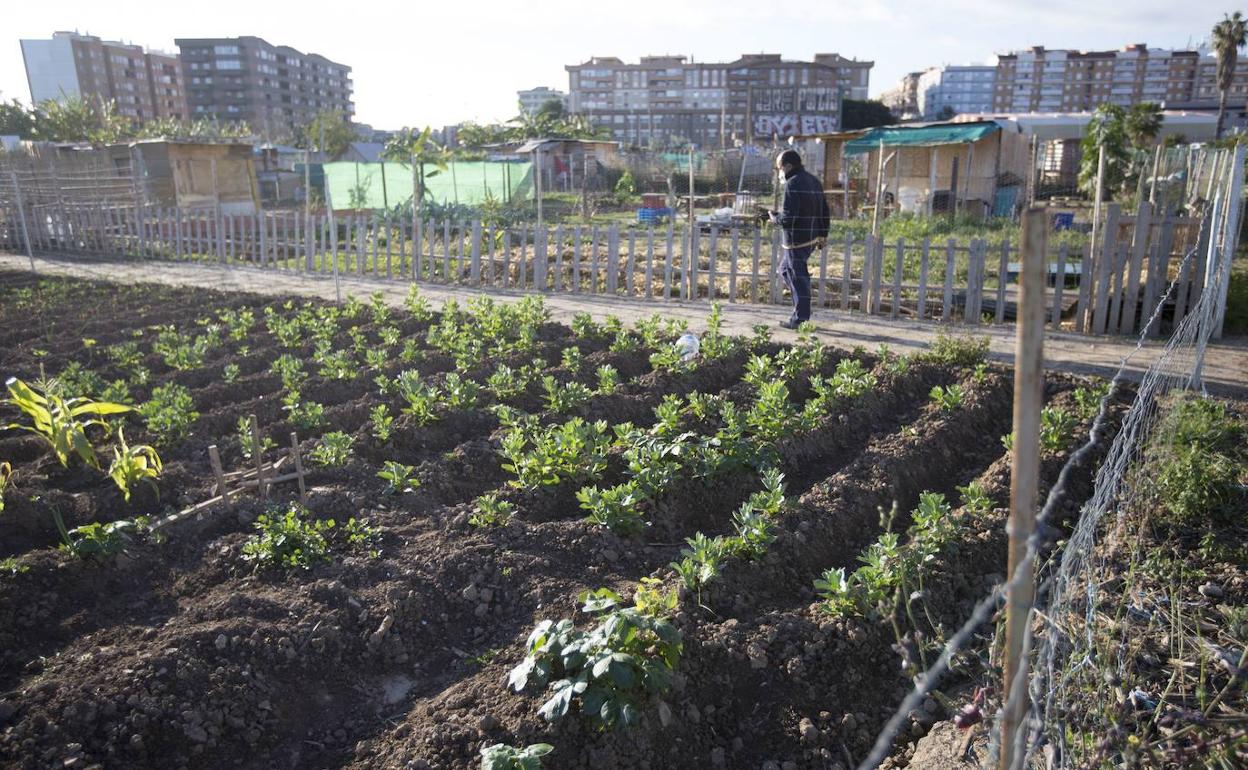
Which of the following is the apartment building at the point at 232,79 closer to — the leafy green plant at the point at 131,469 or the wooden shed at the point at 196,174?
the wooden shed at the point at 196,174

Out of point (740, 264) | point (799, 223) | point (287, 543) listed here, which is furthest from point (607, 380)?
point (740, 264)

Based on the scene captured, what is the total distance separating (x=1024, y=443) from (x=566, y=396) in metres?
4.48

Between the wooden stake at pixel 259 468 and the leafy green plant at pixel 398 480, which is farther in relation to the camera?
the leafy green plant at pixel 398 480

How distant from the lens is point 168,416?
228 inches

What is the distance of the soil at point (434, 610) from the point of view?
3.07m

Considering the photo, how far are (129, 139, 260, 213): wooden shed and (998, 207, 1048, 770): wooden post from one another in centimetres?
2212

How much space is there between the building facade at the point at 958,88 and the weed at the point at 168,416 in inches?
5419

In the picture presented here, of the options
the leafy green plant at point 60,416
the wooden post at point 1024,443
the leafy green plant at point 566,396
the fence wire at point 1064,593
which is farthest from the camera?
the leafy green plant at point 566,396

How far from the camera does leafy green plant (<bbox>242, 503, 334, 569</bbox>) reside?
415cm

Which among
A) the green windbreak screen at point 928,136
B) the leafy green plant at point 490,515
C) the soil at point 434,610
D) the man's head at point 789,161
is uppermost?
the green windbreak screen at point 928,136

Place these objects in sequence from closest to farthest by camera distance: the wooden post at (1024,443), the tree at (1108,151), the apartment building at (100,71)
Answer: the wooden post at (1024,443) → the tree at (1108,151) → the apartment building at (100,71)

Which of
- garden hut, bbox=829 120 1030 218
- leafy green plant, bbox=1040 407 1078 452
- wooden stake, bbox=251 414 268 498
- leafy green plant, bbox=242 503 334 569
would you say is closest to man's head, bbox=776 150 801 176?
leafy green plant, bbox=1040 407 1078 452

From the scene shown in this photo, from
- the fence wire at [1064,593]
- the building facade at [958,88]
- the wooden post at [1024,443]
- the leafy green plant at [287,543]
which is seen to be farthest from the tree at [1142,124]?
the building facade at [958,88]

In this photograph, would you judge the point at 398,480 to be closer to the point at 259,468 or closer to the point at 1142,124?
the point at 259,468
